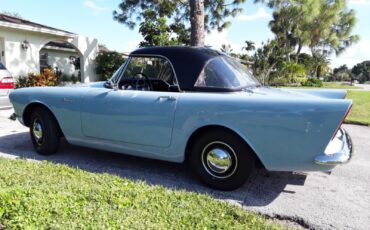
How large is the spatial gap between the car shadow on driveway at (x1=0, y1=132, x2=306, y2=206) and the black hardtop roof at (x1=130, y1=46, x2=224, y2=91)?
1.12 meters

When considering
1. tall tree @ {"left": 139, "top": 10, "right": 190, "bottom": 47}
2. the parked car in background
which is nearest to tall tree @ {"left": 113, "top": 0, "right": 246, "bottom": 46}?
tall tree @ {"left": 139, "top": 10, "right": 190, "bottom": 47}

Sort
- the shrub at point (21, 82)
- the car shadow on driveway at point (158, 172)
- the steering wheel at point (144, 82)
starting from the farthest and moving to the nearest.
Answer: the shrub at point (21, 82)
the steering wheel at point (144, 82)
the car shadow on driveway at point (158, 172)

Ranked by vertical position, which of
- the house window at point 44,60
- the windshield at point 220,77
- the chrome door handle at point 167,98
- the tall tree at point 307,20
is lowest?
the chrome door handle at point 167,98

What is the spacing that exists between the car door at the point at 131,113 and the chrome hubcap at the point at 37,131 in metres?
Result: 0.90

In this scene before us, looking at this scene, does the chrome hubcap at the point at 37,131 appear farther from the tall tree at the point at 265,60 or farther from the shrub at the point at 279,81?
the shrub at the point at 279,81

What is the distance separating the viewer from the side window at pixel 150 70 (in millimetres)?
4214

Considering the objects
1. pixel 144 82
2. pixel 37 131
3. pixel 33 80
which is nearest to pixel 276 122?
pixel 144 82

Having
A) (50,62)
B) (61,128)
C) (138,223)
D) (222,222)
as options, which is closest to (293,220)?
(222,222)

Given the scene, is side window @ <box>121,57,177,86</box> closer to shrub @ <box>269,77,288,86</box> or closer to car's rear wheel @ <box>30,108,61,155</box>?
car's rear wheel @ <box>30,108,61,155</box>

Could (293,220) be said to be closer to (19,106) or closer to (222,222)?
(222,222)

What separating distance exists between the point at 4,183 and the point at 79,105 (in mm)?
1494

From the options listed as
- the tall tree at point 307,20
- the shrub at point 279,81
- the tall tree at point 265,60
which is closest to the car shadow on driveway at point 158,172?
the tall tree at point 265,60

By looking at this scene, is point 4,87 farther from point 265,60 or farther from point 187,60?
point 265,60

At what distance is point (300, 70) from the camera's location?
2841 centimetres
